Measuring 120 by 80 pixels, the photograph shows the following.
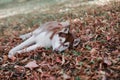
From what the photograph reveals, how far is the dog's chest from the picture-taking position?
7235 mm

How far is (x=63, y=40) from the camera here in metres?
7.00

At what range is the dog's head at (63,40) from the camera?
693cm

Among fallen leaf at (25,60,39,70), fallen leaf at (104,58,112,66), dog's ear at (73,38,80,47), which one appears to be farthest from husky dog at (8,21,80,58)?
fallen leaf at (104,58,112,66)

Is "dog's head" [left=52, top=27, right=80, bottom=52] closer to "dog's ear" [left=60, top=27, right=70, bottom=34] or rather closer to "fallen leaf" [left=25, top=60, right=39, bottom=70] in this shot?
"dog's ear" [left=60, top=27, right=70, bottom=34]

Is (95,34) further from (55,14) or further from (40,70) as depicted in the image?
(55,14)

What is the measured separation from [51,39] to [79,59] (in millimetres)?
970

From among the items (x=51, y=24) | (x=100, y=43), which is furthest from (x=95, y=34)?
(x=51, y=24)

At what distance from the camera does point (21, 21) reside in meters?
10.6

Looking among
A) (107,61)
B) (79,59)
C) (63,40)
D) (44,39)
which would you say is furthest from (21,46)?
(107,61)

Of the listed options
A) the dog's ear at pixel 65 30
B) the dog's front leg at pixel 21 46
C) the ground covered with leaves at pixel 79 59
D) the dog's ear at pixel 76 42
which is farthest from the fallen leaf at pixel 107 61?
the dog's front leg at pixel 21 46

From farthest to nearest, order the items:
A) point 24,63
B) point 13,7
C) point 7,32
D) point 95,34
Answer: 1. point 13,7
2. point 7,32
3. point 95,34
4. point 24,63

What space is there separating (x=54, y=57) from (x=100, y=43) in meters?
1.07

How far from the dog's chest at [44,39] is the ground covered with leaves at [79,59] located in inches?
6.3

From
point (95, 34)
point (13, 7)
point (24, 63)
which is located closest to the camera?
point (24, 63)
